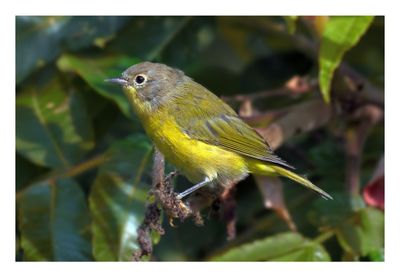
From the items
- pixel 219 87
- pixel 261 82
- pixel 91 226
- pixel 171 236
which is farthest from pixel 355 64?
pixel 91 226

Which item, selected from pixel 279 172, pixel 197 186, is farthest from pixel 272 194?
pixel 197 186

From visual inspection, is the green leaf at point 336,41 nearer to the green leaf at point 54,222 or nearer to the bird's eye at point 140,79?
the bird's eye at point 140,79

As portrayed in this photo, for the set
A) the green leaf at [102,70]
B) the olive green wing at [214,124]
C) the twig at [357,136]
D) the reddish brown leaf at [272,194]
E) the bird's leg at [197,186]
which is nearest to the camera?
the bird's leg at [197,186]

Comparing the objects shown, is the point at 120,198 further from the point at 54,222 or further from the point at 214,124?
the point at 214,124

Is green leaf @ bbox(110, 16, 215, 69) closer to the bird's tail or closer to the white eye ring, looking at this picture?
the white eye ring

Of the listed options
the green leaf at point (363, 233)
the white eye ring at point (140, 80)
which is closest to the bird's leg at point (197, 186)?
the white eye ring at point (140, 80)

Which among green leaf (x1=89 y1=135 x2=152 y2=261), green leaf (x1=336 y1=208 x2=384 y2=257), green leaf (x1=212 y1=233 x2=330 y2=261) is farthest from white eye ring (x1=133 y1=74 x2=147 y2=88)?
green leaf (x1=336 y1=208 x2=384 y2=257)
